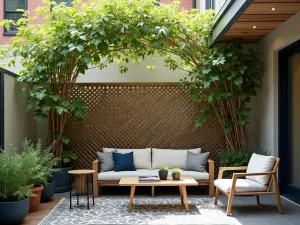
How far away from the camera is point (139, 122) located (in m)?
7.93

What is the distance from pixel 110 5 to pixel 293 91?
3.28 metres

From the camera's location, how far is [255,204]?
601 cm

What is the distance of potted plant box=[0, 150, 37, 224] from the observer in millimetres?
4667

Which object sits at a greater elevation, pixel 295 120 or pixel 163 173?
pixel 295 120

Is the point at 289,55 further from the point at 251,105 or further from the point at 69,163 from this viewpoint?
the point at 69,163

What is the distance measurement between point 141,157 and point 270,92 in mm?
2566

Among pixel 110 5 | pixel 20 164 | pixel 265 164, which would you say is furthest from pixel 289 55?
pixel 20 164

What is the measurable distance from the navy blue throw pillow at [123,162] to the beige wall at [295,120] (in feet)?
8.82

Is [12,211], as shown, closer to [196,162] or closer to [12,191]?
[12,191]

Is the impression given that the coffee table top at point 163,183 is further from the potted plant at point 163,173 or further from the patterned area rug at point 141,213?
the patterned area rug at point 141,213

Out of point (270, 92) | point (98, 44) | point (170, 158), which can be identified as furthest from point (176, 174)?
point (98, 44)

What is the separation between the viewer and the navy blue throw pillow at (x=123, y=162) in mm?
7020

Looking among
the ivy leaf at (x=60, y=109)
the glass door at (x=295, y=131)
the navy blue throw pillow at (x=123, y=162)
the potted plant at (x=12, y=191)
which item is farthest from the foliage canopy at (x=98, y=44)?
the potted plant at (x=12, y=191)

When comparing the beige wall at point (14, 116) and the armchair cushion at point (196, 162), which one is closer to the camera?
the beige wall at point (14, 116)
